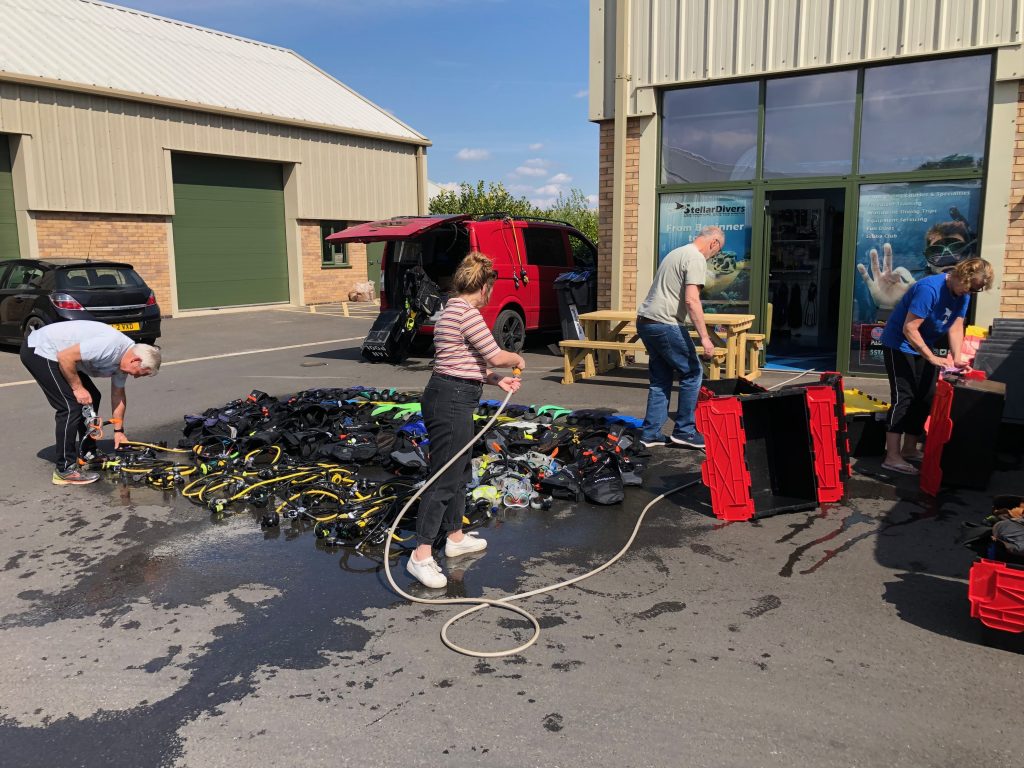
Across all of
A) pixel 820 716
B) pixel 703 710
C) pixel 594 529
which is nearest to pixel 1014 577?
pixel 820 716

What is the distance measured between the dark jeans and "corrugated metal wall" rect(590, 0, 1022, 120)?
5.20m

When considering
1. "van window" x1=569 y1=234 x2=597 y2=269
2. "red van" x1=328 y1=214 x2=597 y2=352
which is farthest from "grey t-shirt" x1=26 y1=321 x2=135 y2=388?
"van window" x1=569 y1=234 x2=597 y2=269

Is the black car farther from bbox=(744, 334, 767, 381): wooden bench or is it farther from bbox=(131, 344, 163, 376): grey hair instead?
bbox=(744, 334, 767, 381): wooden bench

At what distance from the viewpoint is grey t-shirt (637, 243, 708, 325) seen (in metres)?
6.87

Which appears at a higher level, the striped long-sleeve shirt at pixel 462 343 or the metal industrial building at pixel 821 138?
the metal industrial building at pixel 821 138

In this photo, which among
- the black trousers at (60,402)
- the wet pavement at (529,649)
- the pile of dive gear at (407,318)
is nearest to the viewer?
the wet pavement at (529,649)

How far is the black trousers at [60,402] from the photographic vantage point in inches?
249

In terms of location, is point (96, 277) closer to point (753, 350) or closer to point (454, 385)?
point (753, 350)

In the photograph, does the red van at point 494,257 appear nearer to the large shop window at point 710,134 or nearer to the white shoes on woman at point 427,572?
the large shop window at point 710,134

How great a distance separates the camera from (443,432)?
446cm

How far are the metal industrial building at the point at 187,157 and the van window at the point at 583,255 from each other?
10.9 metres

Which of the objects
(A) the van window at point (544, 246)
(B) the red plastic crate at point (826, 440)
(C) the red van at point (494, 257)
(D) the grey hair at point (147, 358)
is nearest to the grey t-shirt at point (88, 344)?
(D) the grey hair at point (147, 358)

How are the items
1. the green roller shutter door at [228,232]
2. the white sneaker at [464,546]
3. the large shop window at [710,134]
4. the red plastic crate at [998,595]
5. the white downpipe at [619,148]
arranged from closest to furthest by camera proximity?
the red plastic crate at [998,595] < the white sneaker at [464,546] < the large shop window at [710,134] < the white downpipe at [619,148] < the green roller shutter door at [228,232]

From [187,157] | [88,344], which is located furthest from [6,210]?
[88,344]
